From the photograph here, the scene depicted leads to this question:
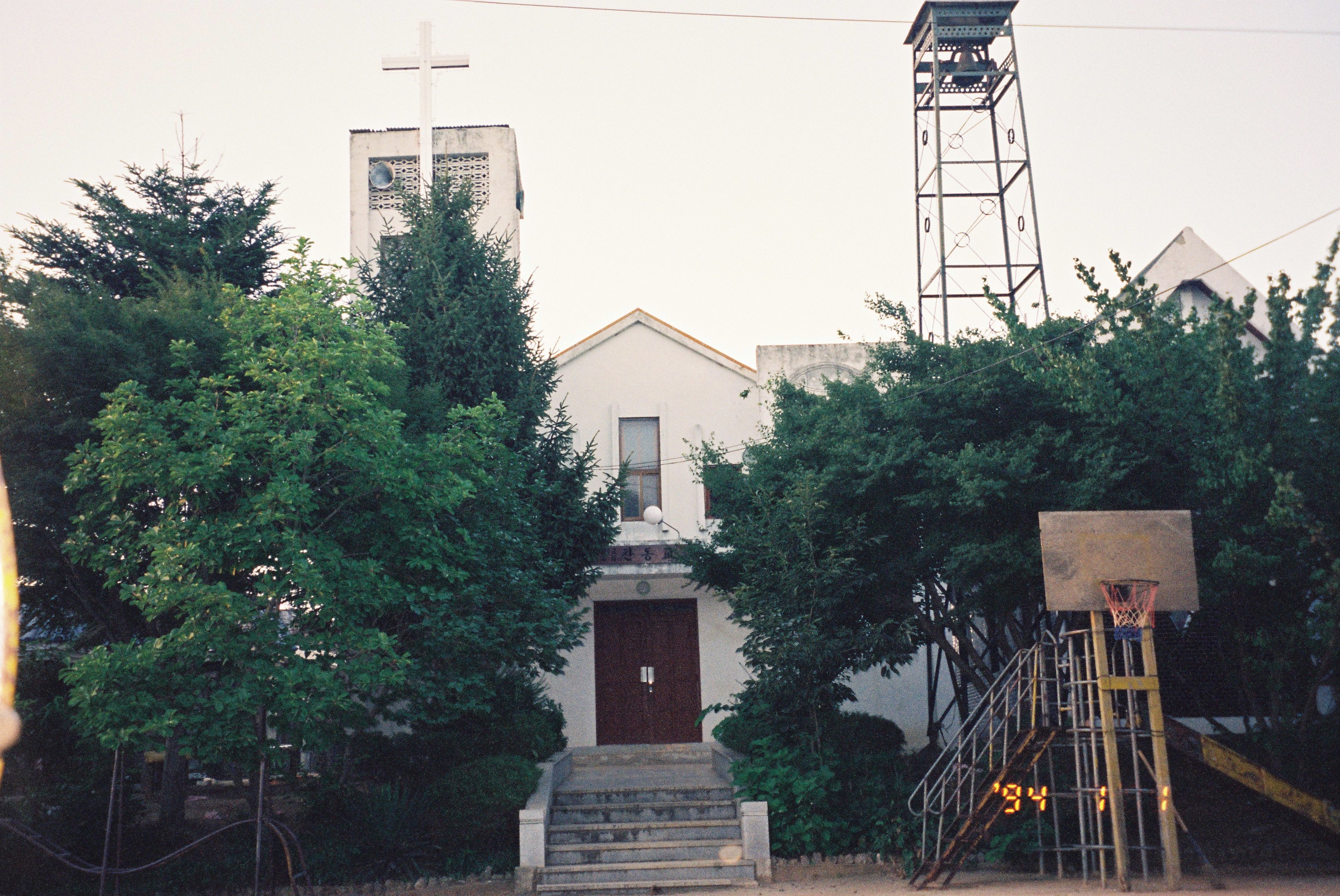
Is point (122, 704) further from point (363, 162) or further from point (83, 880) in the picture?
point (363, 162)

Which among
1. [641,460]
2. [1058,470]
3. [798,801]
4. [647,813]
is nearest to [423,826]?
[647,813]

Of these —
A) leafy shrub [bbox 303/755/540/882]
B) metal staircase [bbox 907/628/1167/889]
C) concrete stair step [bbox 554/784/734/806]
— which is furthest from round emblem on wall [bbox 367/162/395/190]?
metal staircase [bbox 907/628/1167/889]

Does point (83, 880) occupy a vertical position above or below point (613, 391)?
below

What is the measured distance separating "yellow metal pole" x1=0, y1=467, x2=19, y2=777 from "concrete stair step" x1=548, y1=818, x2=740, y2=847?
13.4 m

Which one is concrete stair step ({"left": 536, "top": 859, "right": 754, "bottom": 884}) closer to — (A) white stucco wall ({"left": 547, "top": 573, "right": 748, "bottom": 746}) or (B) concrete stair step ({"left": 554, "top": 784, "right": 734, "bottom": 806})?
(B) concrete stair step ({"left": 554, "top": 784, "right": 734, "bottom": 806})

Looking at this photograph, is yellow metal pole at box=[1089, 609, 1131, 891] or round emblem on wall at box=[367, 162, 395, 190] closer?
yellow metal pole at box=[1089, 609, 1131, 891]

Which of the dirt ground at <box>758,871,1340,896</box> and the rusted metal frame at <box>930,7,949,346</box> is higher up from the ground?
the rusted metal frame at <box>930,7,949,346</box>

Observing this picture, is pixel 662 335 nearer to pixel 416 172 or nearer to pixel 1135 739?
pixel 416 172

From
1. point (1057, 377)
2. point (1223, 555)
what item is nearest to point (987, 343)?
point (1057, 377)

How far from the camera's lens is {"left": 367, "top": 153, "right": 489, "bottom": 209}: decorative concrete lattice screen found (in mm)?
26484

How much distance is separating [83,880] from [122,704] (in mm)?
3531

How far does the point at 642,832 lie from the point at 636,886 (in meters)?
1.22

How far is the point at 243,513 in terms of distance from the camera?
11.4m

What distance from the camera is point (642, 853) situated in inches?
535
